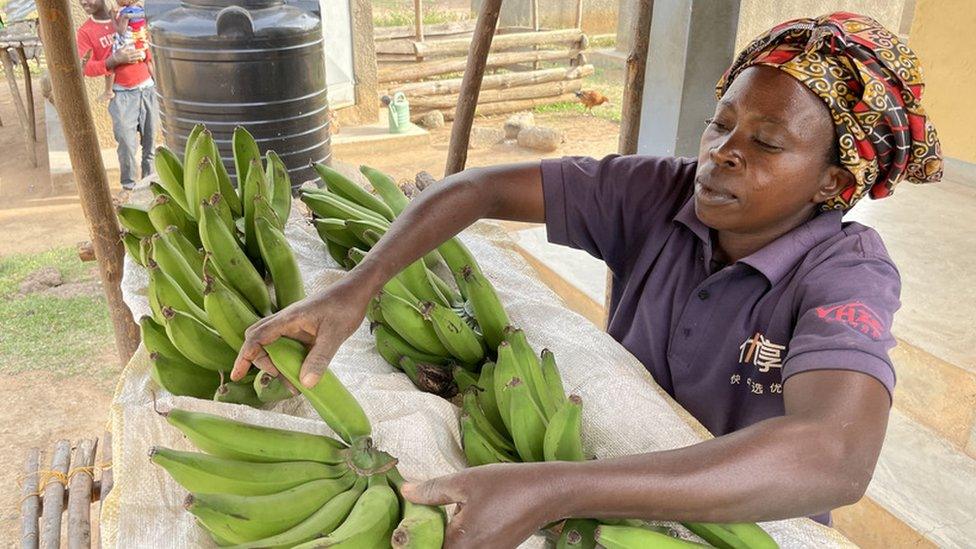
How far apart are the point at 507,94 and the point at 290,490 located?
11098 millimetres

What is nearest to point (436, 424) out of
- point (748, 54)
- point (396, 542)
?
point (396, 542)

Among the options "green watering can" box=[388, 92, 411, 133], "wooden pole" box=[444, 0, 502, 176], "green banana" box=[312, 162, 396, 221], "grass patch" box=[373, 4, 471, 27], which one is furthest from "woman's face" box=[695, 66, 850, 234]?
"grass patch" box=[373, 4, 471, 27]

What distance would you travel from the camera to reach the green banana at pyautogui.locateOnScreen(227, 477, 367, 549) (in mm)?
1304

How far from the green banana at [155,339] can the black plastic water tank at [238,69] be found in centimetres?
242

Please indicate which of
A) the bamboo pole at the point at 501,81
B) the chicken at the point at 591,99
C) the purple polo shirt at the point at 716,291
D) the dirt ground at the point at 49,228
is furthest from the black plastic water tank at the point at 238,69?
the chicken at the point at 591,99

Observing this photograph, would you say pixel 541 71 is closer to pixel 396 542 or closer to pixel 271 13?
pixel 271 13

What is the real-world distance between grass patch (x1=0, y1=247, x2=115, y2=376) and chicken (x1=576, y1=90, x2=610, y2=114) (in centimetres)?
799

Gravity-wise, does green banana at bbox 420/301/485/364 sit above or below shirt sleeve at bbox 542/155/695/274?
below

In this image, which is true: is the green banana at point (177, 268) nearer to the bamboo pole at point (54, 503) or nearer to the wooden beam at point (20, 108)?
the bamboo pole at point (54, 503)

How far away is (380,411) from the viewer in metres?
1.77

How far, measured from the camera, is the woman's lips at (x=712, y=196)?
69.6 inches

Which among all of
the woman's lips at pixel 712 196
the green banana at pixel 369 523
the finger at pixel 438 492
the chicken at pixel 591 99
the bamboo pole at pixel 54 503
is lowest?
the chicken at pixel 591 99

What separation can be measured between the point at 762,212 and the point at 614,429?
63 cm

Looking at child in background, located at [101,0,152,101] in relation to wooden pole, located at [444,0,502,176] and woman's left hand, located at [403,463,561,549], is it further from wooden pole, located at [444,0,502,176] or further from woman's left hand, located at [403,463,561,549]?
woman's left hand, located at [403,463,561,549]
